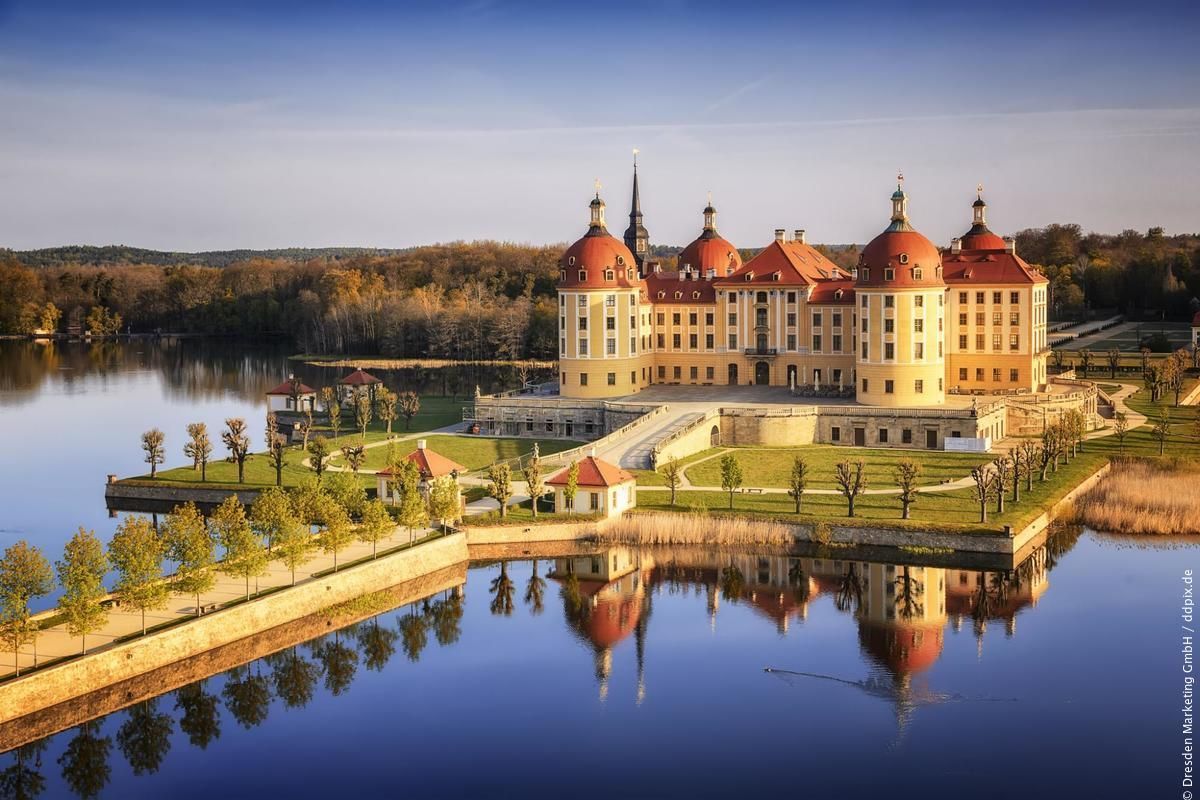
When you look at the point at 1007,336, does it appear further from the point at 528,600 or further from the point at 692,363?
the point at 528,600

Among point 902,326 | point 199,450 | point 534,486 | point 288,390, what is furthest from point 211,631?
point 288,390

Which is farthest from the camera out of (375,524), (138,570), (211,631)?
(375,524)

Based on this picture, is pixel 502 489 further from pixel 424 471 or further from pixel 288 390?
pixel 288 390

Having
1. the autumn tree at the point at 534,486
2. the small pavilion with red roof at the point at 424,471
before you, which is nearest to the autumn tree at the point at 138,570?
the small pavilion with red roof at the point at 424,471

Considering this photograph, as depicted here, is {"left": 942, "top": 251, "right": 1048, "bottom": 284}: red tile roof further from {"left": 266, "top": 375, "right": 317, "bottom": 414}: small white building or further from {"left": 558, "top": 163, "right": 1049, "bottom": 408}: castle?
{"left": 266, "top": 375, "right": 317, "bottom": 414}: small white building

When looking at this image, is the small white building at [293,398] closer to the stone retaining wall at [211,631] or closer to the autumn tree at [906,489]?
the stone retaining wall at [211,631]

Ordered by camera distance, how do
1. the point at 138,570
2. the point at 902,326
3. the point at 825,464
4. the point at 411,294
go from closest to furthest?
the point at 138,570, the point at 825,464, the point at 902,326, the point at 411,294
